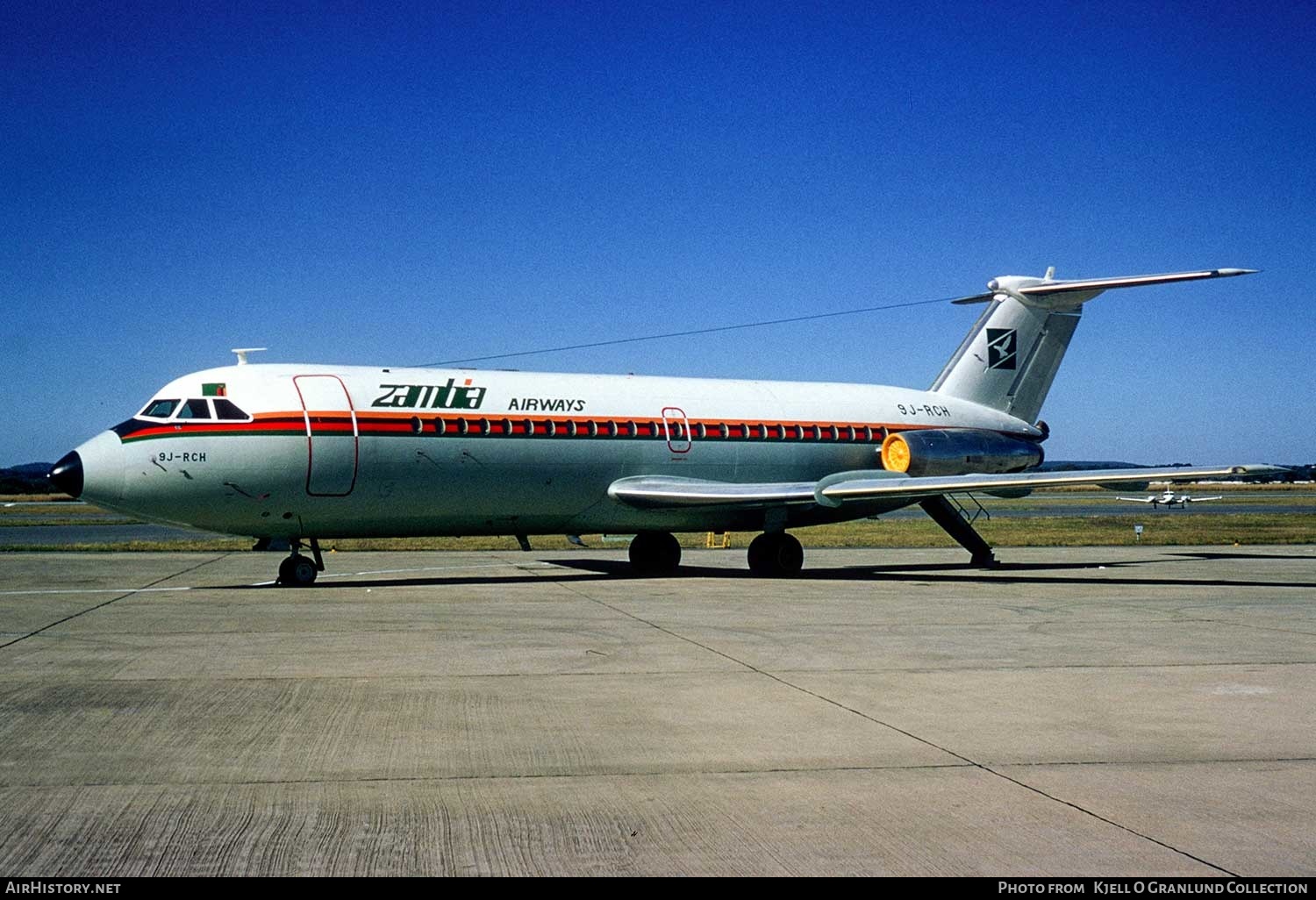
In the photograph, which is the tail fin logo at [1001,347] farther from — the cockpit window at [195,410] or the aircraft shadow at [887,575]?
the cockpit window at [195,410]

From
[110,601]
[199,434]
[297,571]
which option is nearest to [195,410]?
[199,434]

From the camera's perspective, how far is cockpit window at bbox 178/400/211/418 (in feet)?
66.8

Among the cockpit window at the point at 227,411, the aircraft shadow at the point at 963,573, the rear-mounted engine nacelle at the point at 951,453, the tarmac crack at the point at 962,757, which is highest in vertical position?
the cockpit window at the point at 227,411

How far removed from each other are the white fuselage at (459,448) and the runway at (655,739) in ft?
9.40

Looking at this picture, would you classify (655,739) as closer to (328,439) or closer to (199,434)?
(328,439)

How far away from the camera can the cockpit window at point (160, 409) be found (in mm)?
20375

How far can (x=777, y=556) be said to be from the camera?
25.4 meters

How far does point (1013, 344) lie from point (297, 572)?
17.6 metres

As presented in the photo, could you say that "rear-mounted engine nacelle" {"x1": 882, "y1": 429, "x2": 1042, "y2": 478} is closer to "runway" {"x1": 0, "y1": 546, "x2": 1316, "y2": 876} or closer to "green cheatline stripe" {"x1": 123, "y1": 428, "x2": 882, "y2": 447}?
"green cheatline stripe" {"x1": 123, "y1": 428, "x2": 882, "y2": 447}

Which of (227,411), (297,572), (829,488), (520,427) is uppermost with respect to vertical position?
(227,411)

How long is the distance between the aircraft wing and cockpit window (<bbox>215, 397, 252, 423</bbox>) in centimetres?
715

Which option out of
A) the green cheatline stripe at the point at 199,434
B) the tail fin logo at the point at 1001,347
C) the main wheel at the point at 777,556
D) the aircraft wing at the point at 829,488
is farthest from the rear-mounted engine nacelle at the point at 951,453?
the green cheatline stripe at the point at 199,434

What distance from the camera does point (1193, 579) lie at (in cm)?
2327

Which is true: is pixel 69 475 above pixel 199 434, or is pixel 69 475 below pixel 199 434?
below
